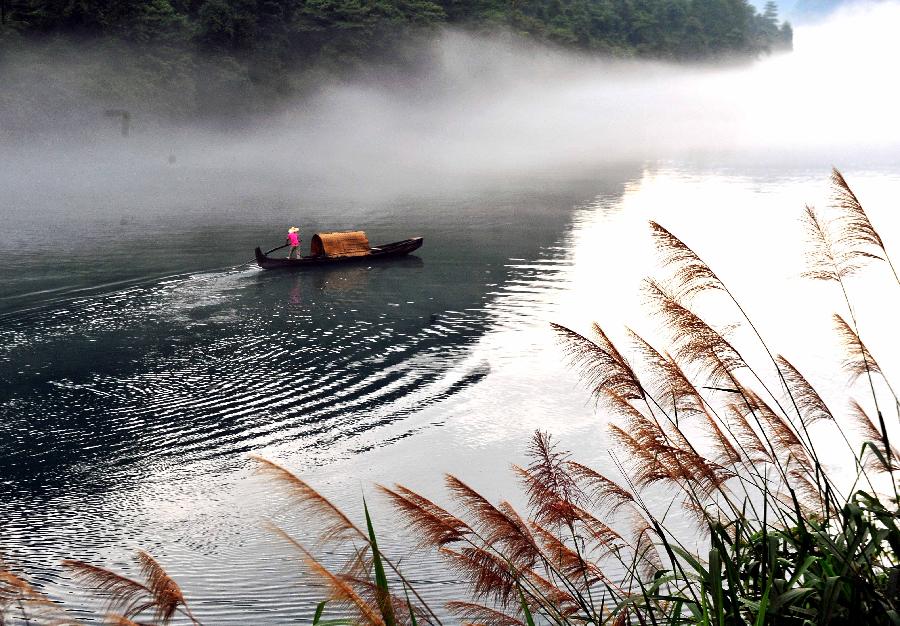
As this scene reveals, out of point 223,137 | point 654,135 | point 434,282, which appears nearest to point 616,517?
point 434,282

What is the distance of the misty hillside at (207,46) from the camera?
2820 inches

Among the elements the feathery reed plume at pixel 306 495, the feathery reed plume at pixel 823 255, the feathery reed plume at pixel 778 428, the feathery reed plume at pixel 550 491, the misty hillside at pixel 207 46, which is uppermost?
the misty hillside at pixel 207 46

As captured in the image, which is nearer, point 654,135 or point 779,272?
point 779,272

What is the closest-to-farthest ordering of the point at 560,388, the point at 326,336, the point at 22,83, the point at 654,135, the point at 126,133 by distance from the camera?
the point at 560,388 < the point at 326,336 < the point at 22,83 < the point at 126,133 < the point at 654,135

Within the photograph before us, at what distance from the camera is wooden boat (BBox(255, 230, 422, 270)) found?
3247cm

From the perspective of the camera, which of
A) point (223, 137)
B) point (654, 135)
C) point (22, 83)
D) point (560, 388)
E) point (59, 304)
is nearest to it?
point (560, 388)

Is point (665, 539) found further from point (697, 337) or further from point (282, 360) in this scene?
point (282, 360)

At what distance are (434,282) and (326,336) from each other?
7.49 metres

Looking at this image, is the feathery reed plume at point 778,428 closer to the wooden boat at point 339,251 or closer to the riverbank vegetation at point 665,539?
the riverbank vegetation at point 665,539

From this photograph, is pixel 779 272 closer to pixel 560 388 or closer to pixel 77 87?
pixel 560 388

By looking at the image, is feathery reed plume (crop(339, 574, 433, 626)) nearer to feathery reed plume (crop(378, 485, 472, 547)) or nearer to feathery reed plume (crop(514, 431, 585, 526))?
feathery reed plume (crop(378, 485, 472, 547))

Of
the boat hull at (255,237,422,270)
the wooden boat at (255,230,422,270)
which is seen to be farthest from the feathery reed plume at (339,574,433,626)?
the wooden boat at (255,230,422,270)

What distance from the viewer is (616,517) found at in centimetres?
1340

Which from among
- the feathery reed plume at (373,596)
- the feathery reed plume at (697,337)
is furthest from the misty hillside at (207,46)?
the feathery reed plume at (373,596)
